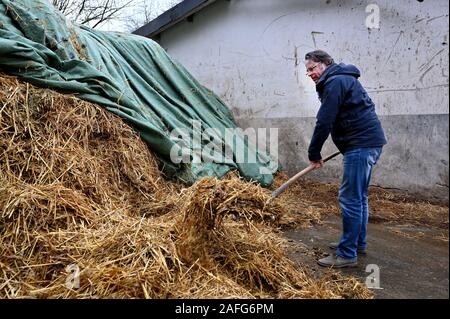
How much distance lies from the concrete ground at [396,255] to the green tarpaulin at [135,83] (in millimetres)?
1336

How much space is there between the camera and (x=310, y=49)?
5.15 m

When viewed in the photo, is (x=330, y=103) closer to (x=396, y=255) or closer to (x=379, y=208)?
(x=396, y=255)

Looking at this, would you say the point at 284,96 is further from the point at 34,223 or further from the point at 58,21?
the point at 34,223

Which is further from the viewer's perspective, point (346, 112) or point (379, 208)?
point (379, 208)

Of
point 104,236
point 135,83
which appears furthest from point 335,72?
point 135,83

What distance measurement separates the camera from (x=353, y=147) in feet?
8.18

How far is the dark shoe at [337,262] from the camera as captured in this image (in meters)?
2.40

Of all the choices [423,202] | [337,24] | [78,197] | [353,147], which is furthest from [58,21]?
[423,202]

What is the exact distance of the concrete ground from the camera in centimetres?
204

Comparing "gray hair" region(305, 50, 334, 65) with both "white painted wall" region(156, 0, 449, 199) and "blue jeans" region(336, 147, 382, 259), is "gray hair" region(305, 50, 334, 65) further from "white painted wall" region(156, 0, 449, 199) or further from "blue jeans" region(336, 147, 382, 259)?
"white painted wall" region(156, 0, 449, 199)

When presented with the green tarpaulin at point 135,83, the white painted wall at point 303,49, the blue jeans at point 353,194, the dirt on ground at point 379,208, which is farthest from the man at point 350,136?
the white painted wall at point 303,49

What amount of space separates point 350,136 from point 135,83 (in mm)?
2707

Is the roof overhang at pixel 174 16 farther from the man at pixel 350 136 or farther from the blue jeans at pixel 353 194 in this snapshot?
the blue jeans at pixel 353 194
